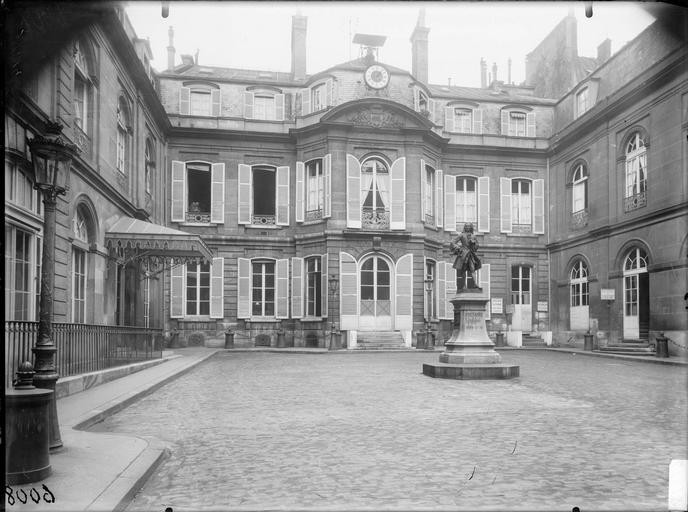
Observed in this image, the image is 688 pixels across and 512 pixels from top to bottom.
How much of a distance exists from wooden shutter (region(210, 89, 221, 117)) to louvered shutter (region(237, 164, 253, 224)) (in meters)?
2.56

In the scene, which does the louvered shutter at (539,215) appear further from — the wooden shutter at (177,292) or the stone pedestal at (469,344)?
the stone pedestal at (469,344)

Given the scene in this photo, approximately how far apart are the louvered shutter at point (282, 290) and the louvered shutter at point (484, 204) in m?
8.76

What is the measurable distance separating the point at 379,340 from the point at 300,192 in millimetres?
6846

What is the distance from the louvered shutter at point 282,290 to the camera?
82.4 ft

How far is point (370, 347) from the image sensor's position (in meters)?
22.8

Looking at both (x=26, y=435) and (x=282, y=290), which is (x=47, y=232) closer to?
(x=26, y=435)

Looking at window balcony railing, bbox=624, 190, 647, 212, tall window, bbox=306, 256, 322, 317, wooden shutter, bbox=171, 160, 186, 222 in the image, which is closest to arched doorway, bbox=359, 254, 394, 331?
tall window, bbox=306, 256, 322, 317

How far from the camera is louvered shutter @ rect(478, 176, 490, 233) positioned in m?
27.1

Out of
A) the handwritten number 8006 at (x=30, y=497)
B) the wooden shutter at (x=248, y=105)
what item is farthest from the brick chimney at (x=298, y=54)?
the handwritten number 8006 at (x=30, y=497)

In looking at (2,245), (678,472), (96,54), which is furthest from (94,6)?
(96,54)

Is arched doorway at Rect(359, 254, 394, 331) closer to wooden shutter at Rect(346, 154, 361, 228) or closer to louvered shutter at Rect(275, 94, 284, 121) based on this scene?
wooden shutter at Rect(346, 154, 361, 228)

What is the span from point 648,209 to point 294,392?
45.8 ft

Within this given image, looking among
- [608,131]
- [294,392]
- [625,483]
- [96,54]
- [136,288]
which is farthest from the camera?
[608,131]

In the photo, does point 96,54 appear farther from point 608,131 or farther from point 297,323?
point 608,131
